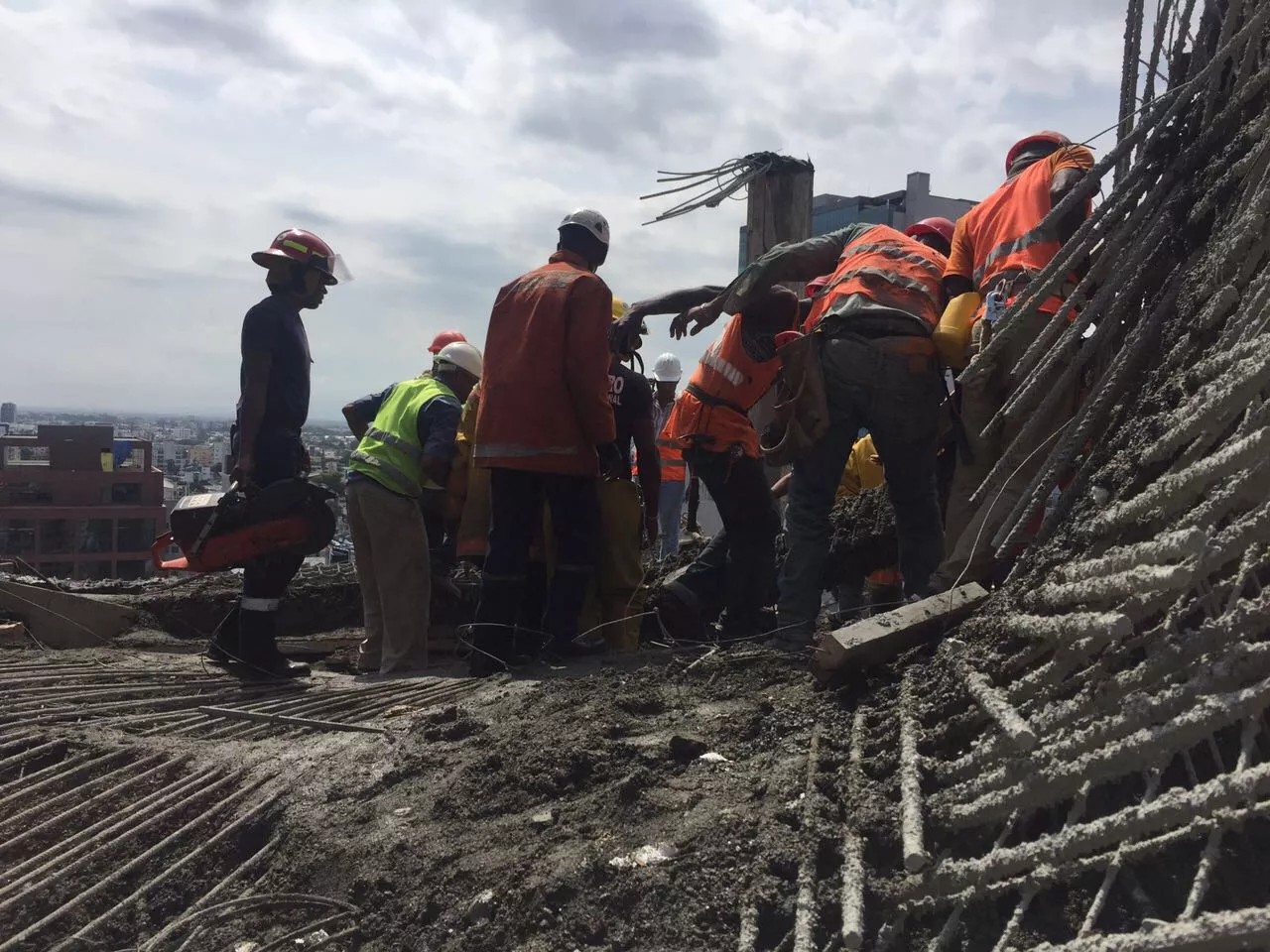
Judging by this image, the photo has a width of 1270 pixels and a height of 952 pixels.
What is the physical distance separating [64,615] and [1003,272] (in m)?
5.33

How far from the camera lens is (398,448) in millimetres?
5016

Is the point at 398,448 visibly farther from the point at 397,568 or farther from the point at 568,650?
the point at 568,650

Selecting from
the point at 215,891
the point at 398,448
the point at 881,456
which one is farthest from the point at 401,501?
the point at 215,891

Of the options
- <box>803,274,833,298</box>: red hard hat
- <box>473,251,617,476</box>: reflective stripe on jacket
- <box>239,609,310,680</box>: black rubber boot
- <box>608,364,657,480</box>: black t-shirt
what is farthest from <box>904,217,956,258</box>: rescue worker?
<box>239,609,310,680</box>: black rubber boot

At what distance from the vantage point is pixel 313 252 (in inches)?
196

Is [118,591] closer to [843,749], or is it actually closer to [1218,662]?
[843,749]

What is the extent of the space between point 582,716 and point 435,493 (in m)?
3.00

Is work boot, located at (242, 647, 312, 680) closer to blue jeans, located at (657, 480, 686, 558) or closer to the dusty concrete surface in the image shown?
the dusty concrete surface

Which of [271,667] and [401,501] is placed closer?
[271,667]

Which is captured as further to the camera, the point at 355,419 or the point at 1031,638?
the point at 355,419

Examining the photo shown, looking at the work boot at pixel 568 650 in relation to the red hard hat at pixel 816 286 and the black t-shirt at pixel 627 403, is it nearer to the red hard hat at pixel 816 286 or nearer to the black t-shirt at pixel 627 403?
the black t-shirt at pixel 627 403

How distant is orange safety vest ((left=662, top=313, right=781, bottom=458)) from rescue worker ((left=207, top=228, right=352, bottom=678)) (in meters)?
1.89

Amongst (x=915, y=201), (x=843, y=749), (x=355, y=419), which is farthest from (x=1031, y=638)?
(x=915, y=201)

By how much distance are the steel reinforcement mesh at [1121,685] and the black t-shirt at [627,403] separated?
2269 mm
